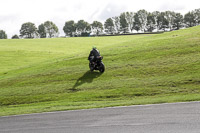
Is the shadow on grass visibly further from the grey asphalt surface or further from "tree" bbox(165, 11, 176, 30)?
"tree" bbox(165, 11, 176, 30)

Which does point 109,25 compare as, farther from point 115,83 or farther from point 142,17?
point 115,83

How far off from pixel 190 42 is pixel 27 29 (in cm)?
15316

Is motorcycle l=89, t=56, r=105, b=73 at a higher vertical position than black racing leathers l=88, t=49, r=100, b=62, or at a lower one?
lower

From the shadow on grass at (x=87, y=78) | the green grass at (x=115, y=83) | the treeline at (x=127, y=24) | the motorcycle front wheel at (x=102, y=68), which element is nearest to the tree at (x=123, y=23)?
the treeline at (x=127, y=24)

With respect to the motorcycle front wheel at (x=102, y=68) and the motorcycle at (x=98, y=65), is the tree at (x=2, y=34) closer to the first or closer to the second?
the motorcycle at (x=98, y=65)

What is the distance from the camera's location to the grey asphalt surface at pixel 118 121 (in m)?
8.61

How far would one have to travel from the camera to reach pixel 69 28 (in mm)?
173125

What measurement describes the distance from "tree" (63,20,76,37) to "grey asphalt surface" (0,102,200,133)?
16267 cm

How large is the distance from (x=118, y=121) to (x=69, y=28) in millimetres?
166619

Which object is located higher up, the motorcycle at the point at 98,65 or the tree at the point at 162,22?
the tree at the point at 162,22

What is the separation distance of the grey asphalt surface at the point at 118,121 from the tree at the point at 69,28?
6404 inches

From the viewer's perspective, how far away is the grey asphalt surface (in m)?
8.61

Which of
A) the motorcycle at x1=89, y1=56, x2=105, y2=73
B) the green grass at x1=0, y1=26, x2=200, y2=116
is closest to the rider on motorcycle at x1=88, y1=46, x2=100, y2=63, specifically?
the motorcycle at x1=89, y1=56, x2=105, y2=73

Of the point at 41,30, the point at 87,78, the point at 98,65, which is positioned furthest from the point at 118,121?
the point at 41,30
